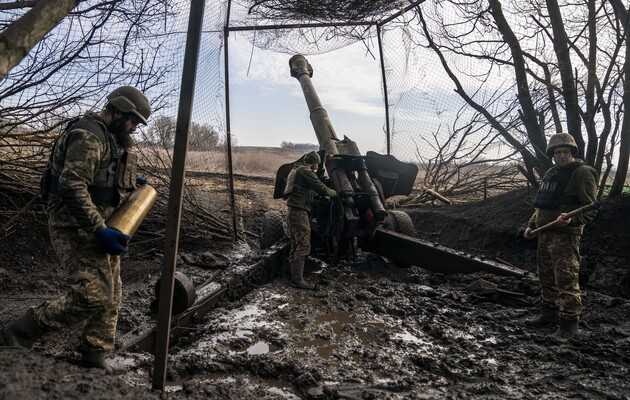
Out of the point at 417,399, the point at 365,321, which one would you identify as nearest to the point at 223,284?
the point at 365,321

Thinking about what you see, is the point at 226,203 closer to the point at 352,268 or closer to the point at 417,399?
the point at 352,268

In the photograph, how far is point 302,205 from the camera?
6113 mm

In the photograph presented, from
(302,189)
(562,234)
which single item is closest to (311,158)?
(302,189)

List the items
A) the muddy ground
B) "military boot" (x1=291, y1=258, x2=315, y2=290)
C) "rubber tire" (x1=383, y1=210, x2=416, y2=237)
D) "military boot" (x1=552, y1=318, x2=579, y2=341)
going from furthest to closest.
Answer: "rubber tire" (x1=383, y1=210, x2=416, y2=237), "military boot" (x1=291, y1=258, x2=315, y2=290), "military boot" (x1=552, y1=318, x2=579, y2=341), the muddy ground

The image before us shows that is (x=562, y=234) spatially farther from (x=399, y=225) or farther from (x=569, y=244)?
(x=399, y=225)

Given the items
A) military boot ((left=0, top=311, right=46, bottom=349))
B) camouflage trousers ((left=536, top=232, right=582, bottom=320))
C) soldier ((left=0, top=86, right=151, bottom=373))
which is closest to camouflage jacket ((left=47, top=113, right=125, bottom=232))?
soldier ((left=0, top=86, right=151, bottom=373))

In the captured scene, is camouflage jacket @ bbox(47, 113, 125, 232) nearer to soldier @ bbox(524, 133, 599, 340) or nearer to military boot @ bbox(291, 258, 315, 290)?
military boot @ bbox(291, 258, 315, 290)

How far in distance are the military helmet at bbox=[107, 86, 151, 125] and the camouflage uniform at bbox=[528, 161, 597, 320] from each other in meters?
3.62

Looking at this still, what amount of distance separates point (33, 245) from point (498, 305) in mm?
5611

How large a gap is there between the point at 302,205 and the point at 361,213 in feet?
3.18

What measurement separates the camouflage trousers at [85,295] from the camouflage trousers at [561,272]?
3.66 meters

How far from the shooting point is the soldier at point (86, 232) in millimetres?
2891

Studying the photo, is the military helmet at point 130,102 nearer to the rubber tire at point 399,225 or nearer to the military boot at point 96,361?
the military boot at point 96,361

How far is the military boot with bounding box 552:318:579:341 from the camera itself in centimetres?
394
